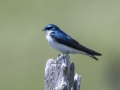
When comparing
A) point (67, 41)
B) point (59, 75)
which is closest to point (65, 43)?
point (67, 41)

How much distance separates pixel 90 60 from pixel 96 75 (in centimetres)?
45

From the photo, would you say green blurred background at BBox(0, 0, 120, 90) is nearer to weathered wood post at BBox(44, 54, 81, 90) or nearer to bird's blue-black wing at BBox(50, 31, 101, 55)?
bird's blue-black wing at BBox(50, 31, 101, 55)

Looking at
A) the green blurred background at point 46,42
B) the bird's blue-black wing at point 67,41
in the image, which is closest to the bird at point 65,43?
the bird's blue-black wing at point 67,41

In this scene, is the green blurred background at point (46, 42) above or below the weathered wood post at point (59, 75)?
above

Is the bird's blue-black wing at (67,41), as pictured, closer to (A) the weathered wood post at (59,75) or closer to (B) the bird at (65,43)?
(B) the bird at (65,43)

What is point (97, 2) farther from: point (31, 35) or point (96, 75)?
point (96, 75)

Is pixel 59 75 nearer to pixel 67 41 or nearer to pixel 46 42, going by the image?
pixel 67 41

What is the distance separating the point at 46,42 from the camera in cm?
1170

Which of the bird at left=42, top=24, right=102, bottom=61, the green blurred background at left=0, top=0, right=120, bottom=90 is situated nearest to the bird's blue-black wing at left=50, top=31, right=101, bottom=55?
the bird at left=42, top=24, right=102, bottom=61

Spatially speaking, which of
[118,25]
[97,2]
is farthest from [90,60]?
[97,2]

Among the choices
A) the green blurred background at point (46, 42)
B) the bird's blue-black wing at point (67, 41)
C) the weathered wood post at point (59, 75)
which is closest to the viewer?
the weathered wood post at point (59, 75)

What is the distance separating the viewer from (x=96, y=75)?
10688 mm

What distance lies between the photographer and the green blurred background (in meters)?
10.5

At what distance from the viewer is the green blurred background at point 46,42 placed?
10543 mm
